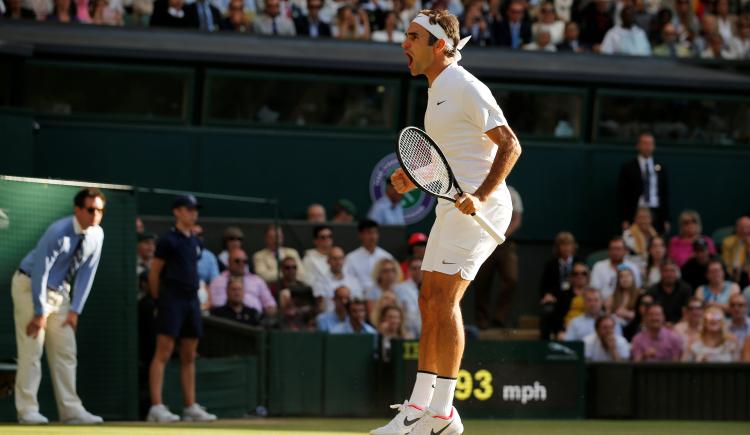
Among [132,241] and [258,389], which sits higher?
[132,241]

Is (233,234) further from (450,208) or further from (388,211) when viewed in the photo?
(450,208)

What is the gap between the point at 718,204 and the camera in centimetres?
2027

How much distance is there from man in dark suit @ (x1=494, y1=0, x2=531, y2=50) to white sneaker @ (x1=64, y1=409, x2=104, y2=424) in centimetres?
977

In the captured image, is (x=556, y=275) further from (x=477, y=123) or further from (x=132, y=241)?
(x=477, y=123)

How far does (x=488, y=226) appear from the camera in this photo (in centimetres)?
780

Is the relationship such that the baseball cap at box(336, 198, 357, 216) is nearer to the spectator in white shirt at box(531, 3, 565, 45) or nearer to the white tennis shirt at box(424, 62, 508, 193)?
the spectator in white shirt at box(531, 3, 565, 45)

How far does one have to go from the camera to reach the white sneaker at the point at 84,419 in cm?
1132

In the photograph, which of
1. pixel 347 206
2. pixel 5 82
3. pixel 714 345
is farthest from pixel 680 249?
pixel 5 82

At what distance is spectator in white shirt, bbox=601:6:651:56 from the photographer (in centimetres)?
2011

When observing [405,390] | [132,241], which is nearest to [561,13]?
[405,390]

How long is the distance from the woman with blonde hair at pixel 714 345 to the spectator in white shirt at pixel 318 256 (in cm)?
387

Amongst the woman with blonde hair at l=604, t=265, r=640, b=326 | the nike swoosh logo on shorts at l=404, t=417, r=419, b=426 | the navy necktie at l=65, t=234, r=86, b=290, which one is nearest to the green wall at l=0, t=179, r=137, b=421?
the navy necktie at l=65, t=234, r=86, b=290

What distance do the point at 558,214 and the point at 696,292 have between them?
371cm

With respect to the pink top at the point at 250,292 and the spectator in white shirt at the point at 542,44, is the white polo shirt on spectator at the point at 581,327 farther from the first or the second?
the spectator in white shirt at the point at 542,44
